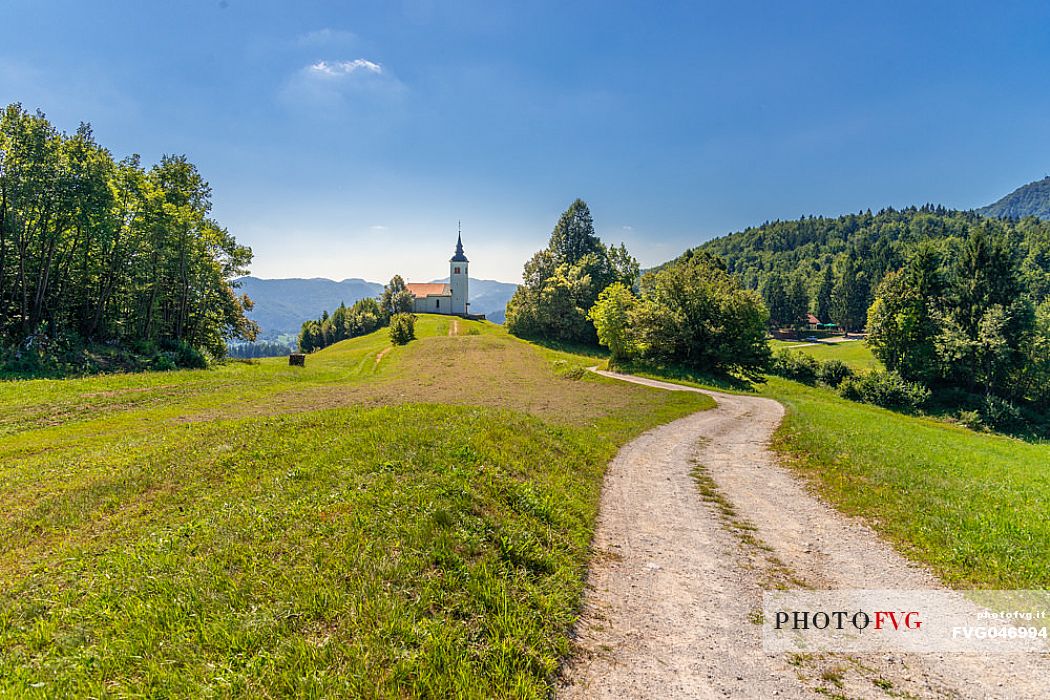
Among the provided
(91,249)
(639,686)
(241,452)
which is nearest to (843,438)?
(639,686)

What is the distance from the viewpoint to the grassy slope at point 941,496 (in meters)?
7.23

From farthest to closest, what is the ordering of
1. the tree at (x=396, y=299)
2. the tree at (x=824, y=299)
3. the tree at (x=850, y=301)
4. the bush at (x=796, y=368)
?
the tree at (x=824, y=299) → the tree at (x=850, y=301) → the tree at (x=396, y=299) → the bush at (x=796, y=368)

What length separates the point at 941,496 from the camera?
9.97 meters

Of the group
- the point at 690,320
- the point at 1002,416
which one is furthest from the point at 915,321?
the point at 690,320

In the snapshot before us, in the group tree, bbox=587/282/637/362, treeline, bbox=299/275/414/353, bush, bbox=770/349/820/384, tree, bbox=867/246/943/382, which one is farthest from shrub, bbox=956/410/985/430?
treeline, bbox=299/275/414/353

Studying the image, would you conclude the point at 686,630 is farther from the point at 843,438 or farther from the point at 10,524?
the point at 843,438

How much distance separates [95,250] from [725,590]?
153 ft

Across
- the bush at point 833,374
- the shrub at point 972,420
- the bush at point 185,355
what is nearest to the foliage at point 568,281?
the bush at point 833,374

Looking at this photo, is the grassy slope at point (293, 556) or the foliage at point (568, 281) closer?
the grassy slope at point (293, 556)

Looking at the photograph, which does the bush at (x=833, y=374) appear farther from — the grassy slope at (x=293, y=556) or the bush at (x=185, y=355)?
the bush at (x=185, y=355)

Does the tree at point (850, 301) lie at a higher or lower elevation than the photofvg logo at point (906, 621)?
higher

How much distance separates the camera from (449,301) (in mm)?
125188

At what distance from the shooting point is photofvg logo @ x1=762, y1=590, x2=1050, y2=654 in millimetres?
5430

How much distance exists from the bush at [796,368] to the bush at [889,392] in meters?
7.30
